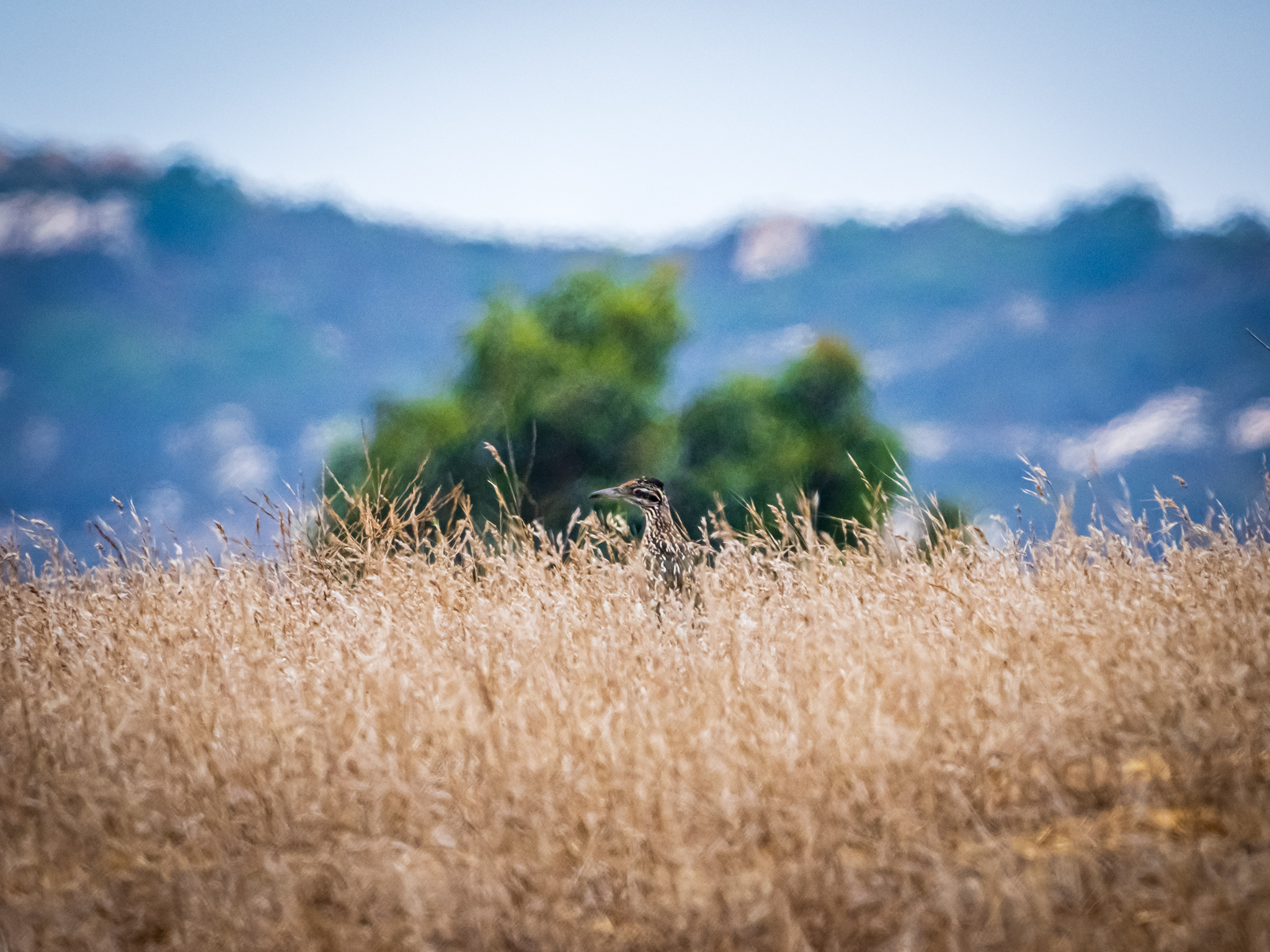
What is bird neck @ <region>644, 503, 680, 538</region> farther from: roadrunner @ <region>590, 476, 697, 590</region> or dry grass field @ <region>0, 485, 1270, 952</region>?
dry grass field @ <region>0, 485, 1270, 952</region>

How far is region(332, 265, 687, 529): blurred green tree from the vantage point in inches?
874

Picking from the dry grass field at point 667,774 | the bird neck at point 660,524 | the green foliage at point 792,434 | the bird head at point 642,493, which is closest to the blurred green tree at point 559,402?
the green foliage at point 792,434

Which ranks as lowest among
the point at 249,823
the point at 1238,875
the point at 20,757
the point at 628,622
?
the point at 1238,875

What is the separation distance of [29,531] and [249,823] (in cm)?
419

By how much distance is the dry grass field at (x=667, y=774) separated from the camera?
2.67 m

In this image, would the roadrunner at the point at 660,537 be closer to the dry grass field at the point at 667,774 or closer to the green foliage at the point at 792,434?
the dry grass field at the point at 667,774

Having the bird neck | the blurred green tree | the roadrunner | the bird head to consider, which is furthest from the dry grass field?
the blurred green tree

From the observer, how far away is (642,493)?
6648 mm

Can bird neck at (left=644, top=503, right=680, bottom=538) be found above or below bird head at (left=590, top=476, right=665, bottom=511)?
below

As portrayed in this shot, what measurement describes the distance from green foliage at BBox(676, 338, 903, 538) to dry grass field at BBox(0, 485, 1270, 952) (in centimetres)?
1984

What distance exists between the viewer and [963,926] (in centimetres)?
254

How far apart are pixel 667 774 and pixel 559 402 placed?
66.6ft

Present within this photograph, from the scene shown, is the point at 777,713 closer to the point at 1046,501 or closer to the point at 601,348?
the point at 1046,501

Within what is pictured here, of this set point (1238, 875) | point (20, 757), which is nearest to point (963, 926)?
point (1238, 875)
